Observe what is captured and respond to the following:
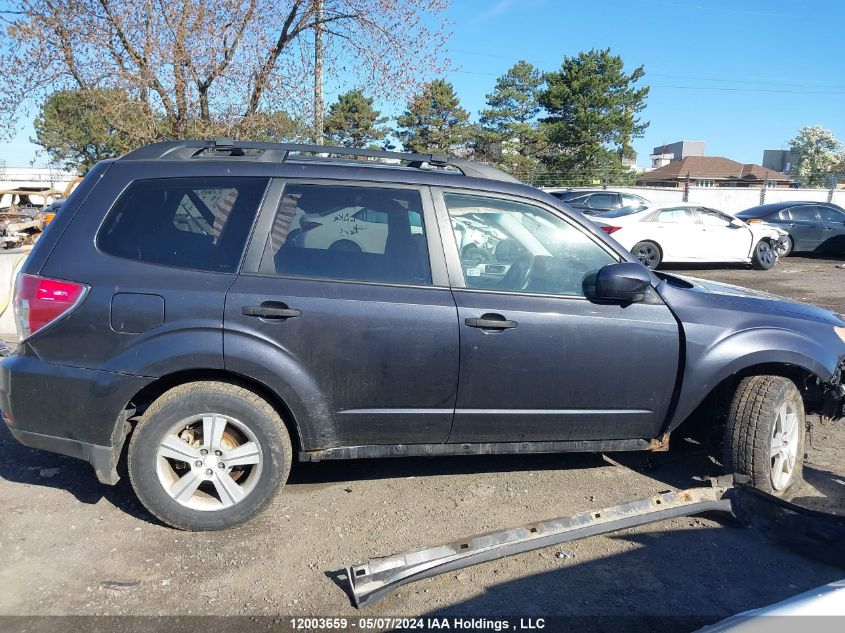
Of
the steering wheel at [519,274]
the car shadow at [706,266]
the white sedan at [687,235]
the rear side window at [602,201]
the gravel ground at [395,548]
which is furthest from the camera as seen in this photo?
the rear side window at [602,201]

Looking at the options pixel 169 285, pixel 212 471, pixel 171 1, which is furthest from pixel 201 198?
pixel 171 1

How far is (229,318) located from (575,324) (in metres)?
1.79

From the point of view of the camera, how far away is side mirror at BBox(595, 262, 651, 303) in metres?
3.60

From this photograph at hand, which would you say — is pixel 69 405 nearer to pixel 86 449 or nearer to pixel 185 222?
pixel 86 449

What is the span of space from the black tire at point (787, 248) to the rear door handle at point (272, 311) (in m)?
16.3

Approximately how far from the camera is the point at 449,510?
3.78 m

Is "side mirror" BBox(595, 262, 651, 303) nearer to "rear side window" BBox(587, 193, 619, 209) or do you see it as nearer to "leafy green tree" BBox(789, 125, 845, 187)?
"rear side window" BBox(587, 193, 619, 209)

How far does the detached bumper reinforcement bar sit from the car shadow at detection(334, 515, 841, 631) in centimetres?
7

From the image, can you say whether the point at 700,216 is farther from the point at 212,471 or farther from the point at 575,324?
the point at 212,471

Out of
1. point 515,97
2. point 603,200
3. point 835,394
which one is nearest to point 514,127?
point 515,97

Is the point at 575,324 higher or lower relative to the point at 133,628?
higher

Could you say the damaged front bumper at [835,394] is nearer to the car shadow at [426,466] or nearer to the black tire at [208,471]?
the car shadow at [426,466]

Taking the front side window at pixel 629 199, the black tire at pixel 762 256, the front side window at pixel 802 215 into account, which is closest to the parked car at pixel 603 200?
the front side window at pixel 629 199

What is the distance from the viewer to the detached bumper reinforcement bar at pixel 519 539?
3002 mm
